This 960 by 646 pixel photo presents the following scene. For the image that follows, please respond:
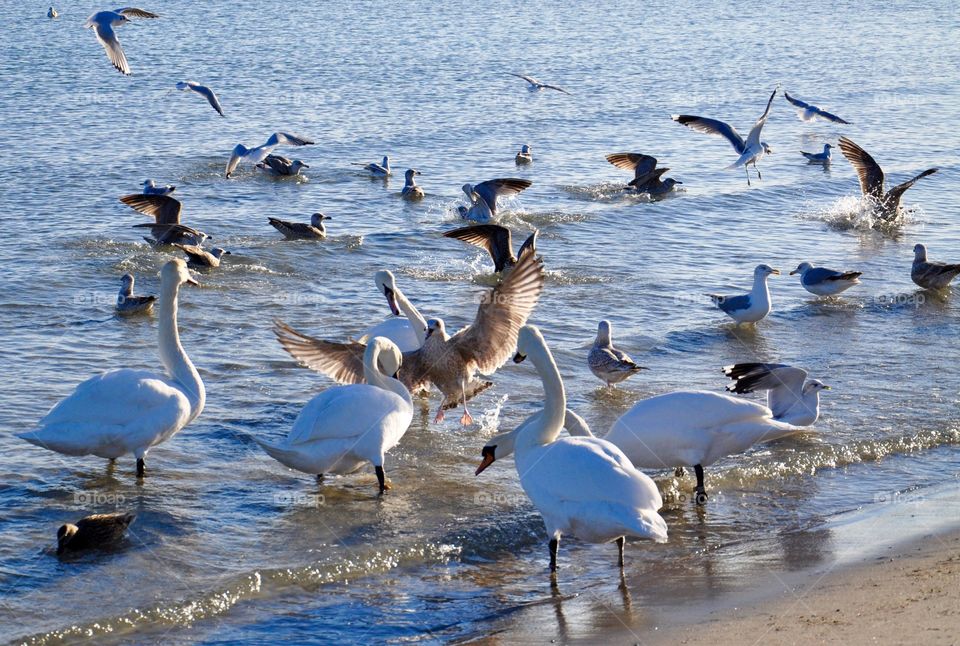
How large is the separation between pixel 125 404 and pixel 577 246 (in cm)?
945

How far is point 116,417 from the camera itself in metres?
8.04

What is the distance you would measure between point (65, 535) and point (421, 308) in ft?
22.6

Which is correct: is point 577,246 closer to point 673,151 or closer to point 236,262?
point 236,262

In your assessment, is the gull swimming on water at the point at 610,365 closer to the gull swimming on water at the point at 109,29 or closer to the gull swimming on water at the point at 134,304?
the gull swimming on water at the point at 134,304

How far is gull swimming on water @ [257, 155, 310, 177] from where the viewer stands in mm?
20719

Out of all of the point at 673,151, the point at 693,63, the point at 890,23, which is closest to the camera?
the point at 673,151

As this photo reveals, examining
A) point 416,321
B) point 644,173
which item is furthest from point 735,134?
point 416,321

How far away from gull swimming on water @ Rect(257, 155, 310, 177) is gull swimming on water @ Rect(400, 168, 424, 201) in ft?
8.41

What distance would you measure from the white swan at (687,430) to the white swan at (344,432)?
151 centimetres

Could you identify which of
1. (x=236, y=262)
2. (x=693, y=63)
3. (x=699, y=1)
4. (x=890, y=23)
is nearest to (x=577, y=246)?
(x=236, y=262)

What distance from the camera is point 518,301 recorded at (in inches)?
389

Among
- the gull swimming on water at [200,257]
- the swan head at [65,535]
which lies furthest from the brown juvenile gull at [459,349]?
the gull swimming on water at [200,257]

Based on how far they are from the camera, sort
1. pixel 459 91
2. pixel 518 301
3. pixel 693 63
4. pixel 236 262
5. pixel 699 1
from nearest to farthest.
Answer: pixel 518 301 → pixel 236 262 → pixel 459 91 → pixel 693 63 → pixel 699 1

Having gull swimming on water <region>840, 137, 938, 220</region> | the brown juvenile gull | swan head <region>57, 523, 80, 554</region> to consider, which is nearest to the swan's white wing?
the brown juvenile gull
